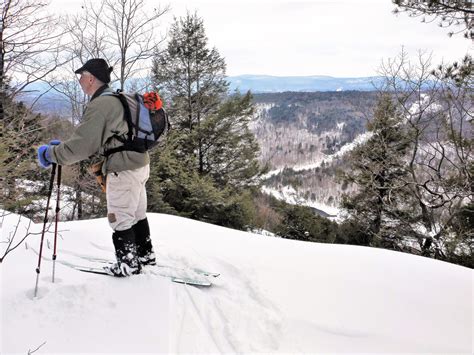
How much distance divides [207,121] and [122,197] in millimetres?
14569

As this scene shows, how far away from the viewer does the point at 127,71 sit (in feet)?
45.1

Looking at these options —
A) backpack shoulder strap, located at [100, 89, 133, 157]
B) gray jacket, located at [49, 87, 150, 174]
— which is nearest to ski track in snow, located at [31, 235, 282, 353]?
gray jacket, located at [49, 87, 150, 174]

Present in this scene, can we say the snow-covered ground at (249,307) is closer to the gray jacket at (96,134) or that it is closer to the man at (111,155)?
the man at (111,155)

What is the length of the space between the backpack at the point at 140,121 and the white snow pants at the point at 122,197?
0.68 ft

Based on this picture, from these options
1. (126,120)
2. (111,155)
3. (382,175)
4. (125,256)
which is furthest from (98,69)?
(382,175)

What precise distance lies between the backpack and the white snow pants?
207 mm

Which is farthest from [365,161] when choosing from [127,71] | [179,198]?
[127,71]

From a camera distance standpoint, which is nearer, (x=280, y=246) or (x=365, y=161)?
(x=280, y=246)

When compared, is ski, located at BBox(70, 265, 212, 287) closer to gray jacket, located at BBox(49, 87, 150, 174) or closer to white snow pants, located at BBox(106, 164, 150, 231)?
white snow pants, located at BBox(106, 164, 150, 231)

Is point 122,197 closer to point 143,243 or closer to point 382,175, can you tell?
point 143,243

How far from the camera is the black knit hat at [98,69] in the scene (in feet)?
9.36

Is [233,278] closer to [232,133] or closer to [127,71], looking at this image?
[127,71]

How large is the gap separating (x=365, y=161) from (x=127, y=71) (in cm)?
1111

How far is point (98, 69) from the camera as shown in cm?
287
